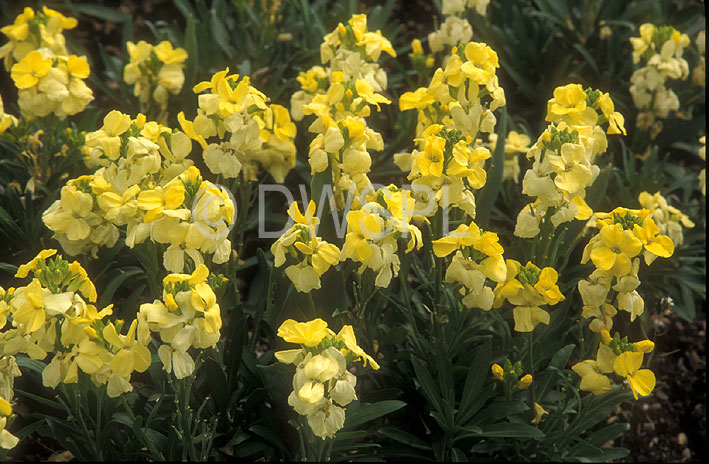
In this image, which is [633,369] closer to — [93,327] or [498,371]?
[498,371]

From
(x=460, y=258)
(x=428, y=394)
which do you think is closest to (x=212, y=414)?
(x=428, y=394)

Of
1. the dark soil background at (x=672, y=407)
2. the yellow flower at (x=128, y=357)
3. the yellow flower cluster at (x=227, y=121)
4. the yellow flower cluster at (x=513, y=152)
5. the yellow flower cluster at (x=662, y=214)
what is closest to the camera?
the yellow flower at (x=128, y=357)

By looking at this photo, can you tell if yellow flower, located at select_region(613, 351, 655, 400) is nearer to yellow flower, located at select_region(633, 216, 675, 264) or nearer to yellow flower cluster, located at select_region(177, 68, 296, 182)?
yellow flower, located at select_region(633, 216, 675, 264)

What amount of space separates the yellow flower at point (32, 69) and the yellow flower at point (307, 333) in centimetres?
118

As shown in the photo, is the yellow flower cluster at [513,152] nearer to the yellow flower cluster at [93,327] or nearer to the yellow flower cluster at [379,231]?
the yellow flower cluster at [379,231]

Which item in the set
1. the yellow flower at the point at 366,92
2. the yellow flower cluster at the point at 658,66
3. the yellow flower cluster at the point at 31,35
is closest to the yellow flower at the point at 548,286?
the yellow flower at the point at 366,92

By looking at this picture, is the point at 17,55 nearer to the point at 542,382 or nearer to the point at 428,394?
the point at 428,394

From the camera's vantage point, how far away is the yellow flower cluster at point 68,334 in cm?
156

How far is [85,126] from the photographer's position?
284 cm

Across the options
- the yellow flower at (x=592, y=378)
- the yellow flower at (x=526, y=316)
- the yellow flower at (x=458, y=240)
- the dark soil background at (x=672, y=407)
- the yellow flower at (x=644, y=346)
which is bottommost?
the dark soil background at (x=672, y=407)

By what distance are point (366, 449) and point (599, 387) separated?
2.10ft

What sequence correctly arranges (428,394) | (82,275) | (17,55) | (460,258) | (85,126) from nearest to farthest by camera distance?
(82,275) < (460,258) < (428,394) < (17,55) < (85,126)

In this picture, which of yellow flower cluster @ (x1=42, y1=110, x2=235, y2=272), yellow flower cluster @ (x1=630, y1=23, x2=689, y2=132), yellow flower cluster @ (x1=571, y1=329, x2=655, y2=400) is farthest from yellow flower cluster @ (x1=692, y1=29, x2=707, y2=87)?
yellow flower cluster @ (x1=42, y1=110, x2=235, y2=272)

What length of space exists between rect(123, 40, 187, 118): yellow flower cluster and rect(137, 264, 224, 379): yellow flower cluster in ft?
4.17
